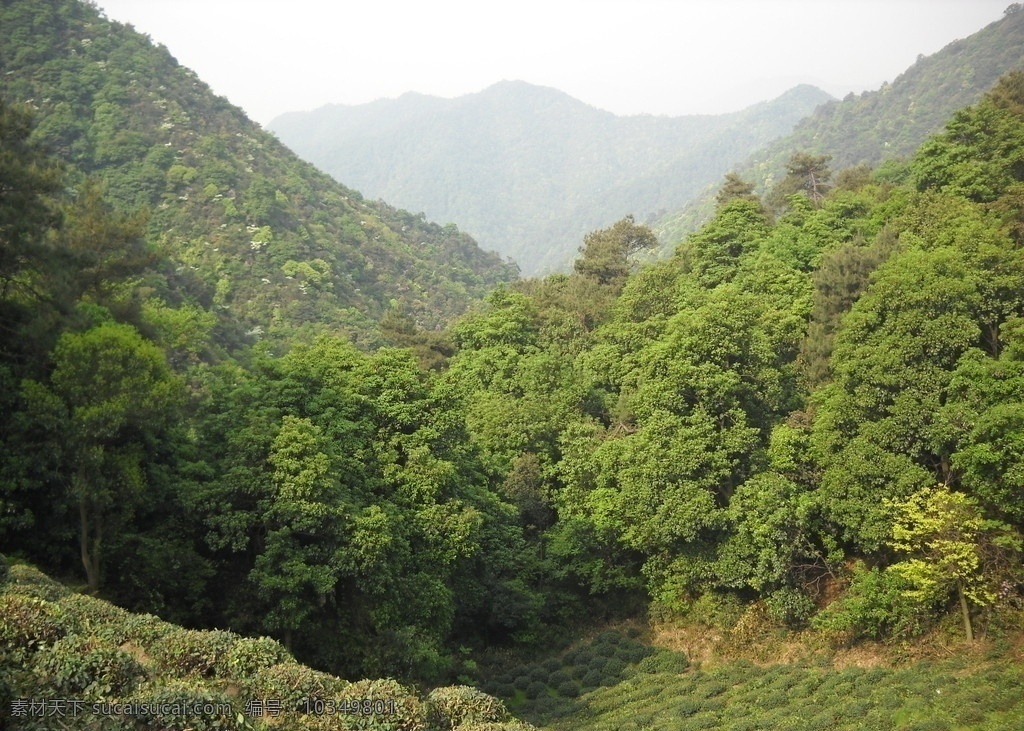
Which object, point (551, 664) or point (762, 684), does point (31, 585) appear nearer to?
point (551, 664)

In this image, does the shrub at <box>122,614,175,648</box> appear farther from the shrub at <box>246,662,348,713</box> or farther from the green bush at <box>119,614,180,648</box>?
the shrub at <box>246,662,348,713</box>

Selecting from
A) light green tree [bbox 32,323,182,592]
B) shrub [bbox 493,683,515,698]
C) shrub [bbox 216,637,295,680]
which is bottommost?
shrub [bbox 493,683,515,698]

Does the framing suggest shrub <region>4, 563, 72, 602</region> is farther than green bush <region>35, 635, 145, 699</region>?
Yes

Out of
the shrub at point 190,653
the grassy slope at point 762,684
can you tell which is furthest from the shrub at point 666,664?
the shrub at point 190,653

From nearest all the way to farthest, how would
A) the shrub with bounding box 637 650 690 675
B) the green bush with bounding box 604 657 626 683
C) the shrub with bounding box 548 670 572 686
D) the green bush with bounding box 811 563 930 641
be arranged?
the green bush with bounding box 811 563 930 641 → the shrub with bounding box 637 650 690 675 → the green bush with bounding box 604 657 626 683 → the shrub with bounding box 548 670 572 686

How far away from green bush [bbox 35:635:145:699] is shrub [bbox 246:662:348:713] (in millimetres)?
1557

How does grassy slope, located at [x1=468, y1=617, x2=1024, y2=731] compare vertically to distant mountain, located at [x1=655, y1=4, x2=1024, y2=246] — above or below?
below

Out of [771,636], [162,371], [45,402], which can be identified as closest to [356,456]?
[162,371]

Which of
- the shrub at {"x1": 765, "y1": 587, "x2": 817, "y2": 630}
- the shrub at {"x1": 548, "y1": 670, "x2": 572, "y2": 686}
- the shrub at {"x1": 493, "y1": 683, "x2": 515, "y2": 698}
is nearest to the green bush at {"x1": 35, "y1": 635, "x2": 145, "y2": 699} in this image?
the shrub at {"x1": 493, "y1": 683, "x2": 515, "y2": 698}

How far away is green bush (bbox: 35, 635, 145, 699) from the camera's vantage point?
8.20 meters

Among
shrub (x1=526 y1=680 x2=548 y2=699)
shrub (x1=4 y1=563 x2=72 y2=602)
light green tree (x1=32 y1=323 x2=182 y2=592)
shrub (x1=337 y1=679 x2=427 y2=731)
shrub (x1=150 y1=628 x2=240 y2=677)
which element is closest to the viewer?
shrub (x1=337 y1=679 x2=427 y2=731)

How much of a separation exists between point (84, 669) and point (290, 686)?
266 cm

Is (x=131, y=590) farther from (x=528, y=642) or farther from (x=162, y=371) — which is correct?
(x=528, y=642)

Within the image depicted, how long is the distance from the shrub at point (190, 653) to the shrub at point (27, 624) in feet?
4.43
